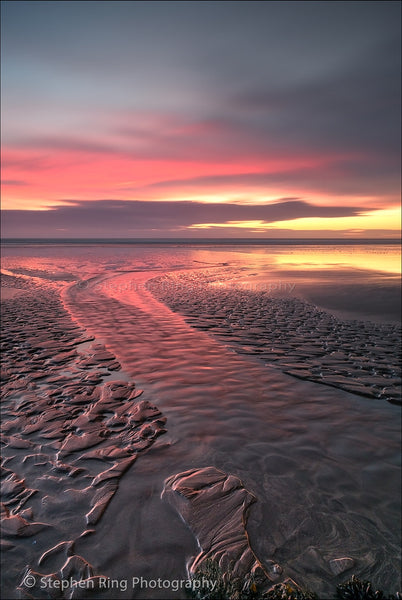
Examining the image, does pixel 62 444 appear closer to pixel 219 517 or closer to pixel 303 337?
pixel 219 517

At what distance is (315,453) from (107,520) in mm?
3122

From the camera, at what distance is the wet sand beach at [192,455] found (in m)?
3.48

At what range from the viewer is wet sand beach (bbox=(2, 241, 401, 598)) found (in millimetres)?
3477

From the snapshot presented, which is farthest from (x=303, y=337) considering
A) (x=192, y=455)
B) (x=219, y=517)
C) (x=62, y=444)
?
(x=62, y=444)

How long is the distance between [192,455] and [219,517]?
1.24m

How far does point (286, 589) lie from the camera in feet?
10.3

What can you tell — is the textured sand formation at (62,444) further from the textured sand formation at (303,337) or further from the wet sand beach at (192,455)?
the textured sand formation at (303,337)

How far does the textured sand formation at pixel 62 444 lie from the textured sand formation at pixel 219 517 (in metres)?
0.94

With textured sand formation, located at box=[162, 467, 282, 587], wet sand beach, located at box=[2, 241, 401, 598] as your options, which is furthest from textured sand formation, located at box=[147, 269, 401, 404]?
textured sand formation, located at box=[162, 467, 282, 587]

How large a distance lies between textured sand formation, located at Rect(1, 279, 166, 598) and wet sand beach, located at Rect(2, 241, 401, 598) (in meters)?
0.02

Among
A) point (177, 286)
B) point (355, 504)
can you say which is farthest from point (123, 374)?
point (177, 286)

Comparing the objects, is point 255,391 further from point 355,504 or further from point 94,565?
point 94,565

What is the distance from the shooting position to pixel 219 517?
156 inches

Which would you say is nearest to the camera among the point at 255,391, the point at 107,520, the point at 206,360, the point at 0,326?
the point at 107,520
